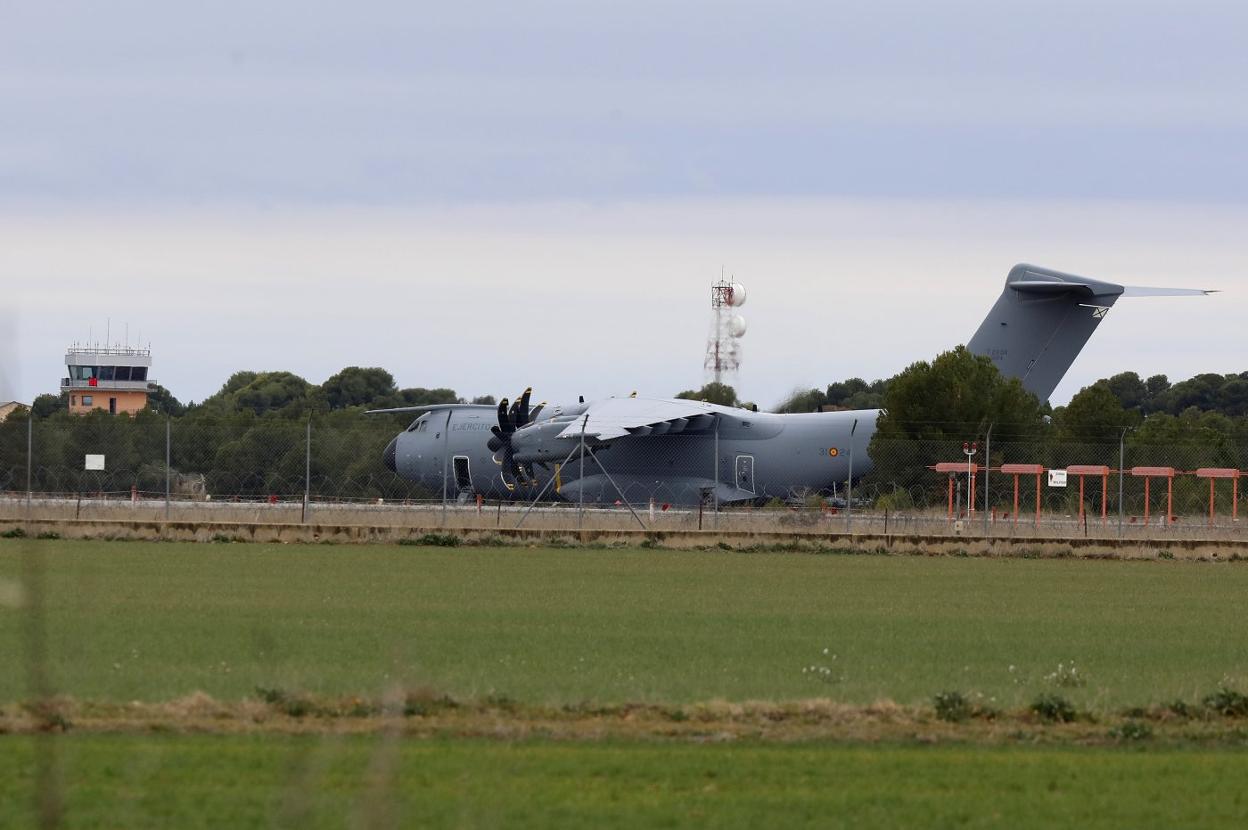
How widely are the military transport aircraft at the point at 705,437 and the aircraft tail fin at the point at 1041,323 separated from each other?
28mm

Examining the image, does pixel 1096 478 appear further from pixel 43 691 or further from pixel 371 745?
pixel 43 691

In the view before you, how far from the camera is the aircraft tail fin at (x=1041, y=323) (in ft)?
151

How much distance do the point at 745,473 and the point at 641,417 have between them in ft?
11.1

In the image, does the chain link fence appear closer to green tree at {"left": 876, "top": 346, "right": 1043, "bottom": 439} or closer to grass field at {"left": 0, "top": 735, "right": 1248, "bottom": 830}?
green tree at {"left": 876, "top": 346, "right": 1043, "bottom": 439}

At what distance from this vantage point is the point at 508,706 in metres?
11.2

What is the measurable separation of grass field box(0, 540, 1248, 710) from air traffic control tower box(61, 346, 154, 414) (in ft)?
198

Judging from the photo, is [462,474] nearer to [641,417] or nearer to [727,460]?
[641,417]

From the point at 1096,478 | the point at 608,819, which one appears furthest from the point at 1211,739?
the point at 1096,478

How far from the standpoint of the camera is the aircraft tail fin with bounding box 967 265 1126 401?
4609 cm

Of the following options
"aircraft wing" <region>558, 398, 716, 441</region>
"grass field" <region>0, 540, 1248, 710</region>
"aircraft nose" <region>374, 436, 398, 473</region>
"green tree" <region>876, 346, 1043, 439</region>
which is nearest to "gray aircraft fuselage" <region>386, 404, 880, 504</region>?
"aircraft wing" <region>558, 398, 716, 441</region>

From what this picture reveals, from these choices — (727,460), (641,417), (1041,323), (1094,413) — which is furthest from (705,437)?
(1094,413)

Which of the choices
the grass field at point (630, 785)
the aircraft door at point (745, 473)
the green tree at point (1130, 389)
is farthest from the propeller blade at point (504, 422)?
the green tree at point (1130, 389)

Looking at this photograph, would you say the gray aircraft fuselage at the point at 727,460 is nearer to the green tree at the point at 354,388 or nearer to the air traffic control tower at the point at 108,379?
the air traffic control tower at the point at 108,379

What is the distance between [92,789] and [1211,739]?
7024 mm
